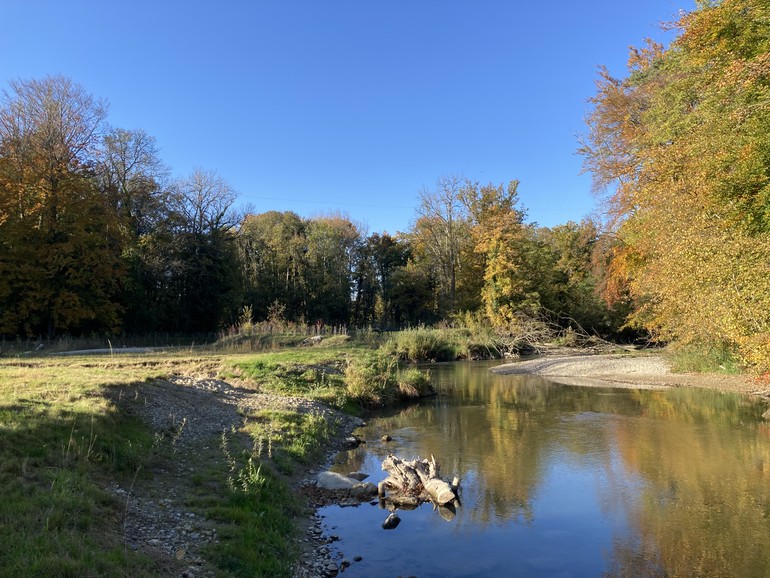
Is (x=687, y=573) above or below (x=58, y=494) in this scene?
below

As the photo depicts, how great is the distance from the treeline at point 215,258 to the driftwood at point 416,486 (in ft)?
84.9

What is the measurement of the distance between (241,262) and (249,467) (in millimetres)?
38504

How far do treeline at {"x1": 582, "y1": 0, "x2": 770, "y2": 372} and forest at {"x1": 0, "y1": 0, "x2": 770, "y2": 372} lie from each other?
6 cm

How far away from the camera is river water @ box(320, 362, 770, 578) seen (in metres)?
6.73

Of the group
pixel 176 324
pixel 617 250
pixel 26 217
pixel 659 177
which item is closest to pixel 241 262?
pixel 176 324

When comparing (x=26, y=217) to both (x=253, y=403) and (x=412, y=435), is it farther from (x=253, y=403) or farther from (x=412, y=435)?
(x=412, y=435)

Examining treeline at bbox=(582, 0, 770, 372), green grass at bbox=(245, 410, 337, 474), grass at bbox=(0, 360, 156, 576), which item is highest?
treeline at bbox=(582, 0, 770, 372)

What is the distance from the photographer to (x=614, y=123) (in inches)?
1052

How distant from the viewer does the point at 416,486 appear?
30.1 ft

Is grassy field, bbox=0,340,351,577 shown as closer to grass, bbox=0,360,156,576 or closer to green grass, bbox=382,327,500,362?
grass, bbox=0,360,156,576

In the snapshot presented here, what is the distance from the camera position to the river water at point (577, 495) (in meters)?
6.73

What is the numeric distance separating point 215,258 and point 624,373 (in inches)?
1140

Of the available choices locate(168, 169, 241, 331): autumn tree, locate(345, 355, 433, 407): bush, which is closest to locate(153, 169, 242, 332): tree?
locate(168, 169, 241, 331): autumn tree

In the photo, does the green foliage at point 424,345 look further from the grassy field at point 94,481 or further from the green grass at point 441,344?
the grassy field at point 94,481
